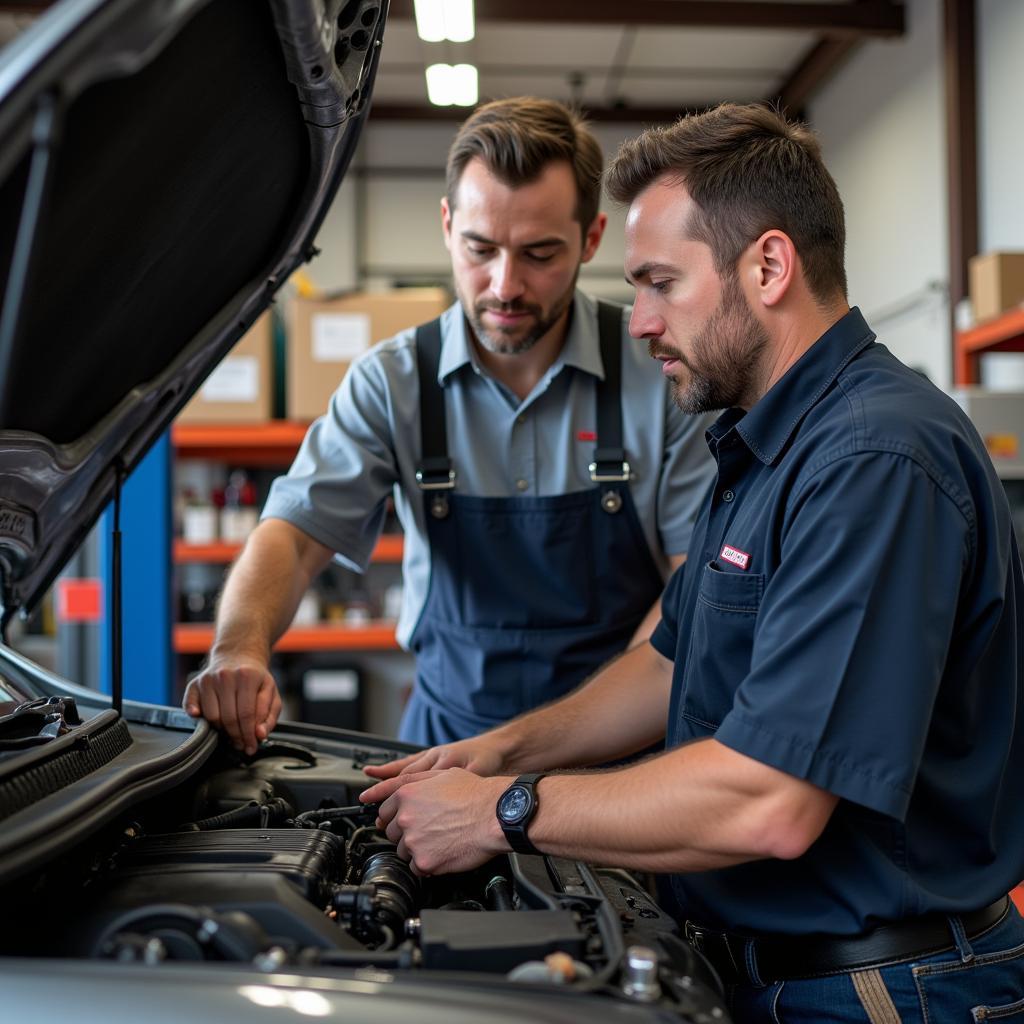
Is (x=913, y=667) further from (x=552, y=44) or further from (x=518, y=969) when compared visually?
(x=552, y=44)

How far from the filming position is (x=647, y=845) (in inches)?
40.8

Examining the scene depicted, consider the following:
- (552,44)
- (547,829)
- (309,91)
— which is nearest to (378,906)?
(547,829)

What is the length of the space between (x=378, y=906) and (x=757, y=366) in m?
0.70

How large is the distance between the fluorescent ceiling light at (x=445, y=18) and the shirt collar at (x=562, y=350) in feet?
9.58

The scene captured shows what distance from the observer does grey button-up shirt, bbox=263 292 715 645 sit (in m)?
1.94

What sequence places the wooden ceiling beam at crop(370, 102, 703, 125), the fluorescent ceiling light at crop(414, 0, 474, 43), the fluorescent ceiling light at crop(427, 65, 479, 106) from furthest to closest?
the wooden ceiling beam at crop(370, 102, 703, 125)
the fluorescent ceiling light at crop(427, 65, 479, 106)
the fluorescent ceiling light at crop(414, 0, 474, 43)

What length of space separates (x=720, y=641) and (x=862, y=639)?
254 millimetres

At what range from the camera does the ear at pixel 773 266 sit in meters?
1.21

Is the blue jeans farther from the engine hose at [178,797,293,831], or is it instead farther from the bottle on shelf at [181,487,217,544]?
the bottle on shelf at [181,487,217,544]

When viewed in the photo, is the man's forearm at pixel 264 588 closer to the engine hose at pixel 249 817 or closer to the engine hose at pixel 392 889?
the engine hose at pixel 249 817

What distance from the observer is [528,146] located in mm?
1784

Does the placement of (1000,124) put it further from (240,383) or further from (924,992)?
(924,992)

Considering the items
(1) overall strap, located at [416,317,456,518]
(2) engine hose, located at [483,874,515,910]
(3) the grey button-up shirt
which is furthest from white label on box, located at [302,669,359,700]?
(2) engine hose, located at [483,874,515,910]

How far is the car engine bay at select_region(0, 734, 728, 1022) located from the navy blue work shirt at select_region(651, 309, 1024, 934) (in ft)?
0.60
